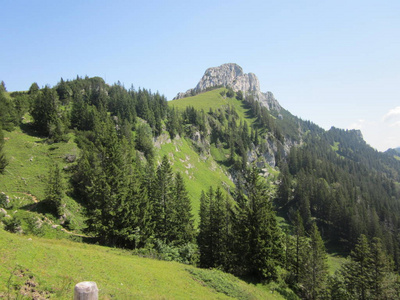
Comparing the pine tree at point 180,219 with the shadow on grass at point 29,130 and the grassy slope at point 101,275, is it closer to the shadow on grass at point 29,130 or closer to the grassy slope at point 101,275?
the grassy slope at point 101,275

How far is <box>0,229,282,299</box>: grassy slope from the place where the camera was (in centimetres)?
1205

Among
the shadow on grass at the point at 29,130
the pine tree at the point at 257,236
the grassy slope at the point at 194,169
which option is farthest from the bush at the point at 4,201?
the grassy slope at the point at 194,169

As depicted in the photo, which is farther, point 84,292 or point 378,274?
point 378,274

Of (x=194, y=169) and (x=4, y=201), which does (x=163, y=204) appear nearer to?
(x=4, y=201)

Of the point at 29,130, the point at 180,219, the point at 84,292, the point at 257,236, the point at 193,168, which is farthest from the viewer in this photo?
the point at 193,168

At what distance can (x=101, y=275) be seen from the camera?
55.2 feet

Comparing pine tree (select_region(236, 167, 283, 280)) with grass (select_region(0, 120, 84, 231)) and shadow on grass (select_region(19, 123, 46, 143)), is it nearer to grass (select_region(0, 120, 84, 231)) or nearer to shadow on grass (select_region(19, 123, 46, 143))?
grass (select_region(0, 120, 84, 231))

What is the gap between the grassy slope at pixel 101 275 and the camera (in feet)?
39.5

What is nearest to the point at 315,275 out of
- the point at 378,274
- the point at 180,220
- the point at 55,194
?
the point at 378,274

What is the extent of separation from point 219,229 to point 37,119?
69959mm

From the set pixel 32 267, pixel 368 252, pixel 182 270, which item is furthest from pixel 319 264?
pixel 32 267

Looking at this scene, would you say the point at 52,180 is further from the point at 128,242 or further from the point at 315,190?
the point at 315,190

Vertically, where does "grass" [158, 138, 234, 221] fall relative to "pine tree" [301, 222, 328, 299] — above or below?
above

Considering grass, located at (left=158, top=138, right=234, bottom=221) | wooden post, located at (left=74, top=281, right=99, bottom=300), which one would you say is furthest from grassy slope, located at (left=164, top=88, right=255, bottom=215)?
wooden post, located at (left=74, top=281, right=99, bottom=300)
